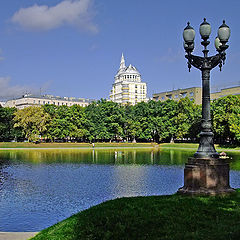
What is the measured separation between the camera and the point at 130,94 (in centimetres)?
16538

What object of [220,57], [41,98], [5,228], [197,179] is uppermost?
[41,98]

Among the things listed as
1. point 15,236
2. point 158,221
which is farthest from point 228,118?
point 15,236

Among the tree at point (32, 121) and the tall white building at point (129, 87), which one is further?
the tall white building at point (129, 87)

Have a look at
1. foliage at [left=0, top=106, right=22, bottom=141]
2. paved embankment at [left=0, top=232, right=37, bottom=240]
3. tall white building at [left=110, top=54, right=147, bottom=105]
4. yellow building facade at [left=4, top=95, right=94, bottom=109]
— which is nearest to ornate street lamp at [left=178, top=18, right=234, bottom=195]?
paved embankment at [left=0, top=232, right=37, bottom=240]

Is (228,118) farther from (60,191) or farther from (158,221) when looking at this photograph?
(158,221)

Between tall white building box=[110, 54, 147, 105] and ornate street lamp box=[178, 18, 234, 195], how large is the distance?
148852 millimetres

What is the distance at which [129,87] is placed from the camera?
165375 mm

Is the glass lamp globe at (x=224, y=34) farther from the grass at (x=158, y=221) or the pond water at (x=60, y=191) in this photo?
the pond water at (x=60, y=191)

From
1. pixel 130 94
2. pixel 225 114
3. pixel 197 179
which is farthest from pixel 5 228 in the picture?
pixel 130 94

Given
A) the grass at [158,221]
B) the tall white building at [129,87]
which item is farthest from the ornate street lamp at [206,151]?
the tall white building at [129,87]

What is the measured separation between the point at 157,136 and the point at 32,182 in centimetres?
6437

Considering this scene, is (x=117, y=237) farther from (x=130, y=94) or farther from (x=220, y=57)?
(x=130, y=94)

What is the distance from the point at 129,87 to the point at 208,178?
15575 cm

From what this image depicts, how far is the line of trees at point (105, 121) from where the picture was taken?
74.0 m
